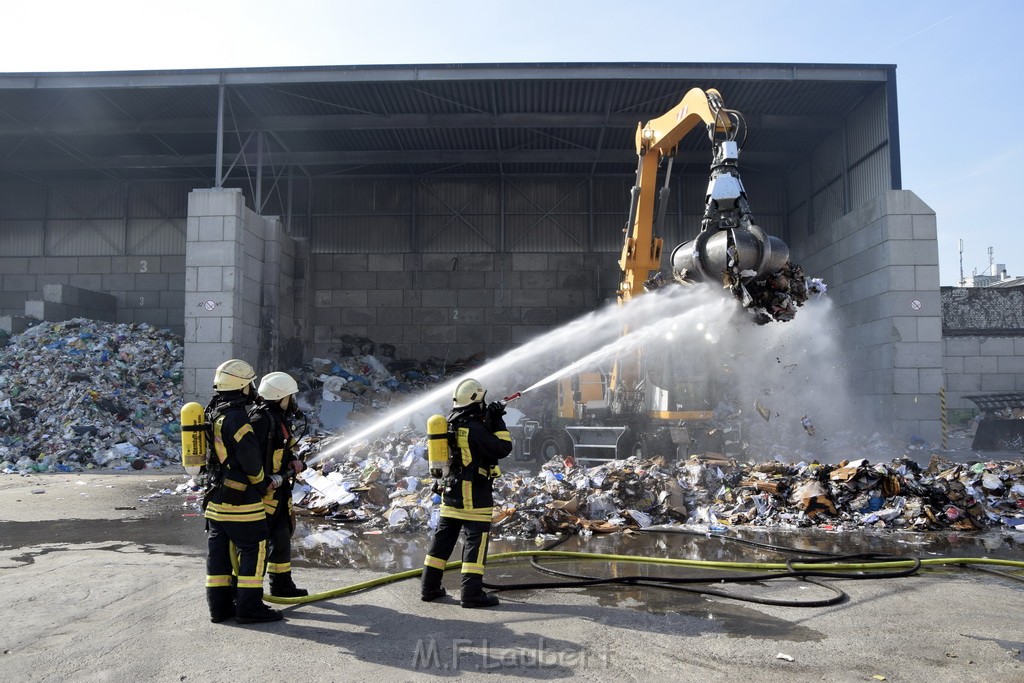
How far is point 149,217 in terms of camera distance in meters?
23.6

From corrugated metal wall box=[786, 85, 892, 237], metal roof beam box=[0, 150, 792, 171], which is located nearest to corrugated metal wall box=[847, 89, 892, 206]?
corrugated metal wall box=[786, 85, 892, 237]

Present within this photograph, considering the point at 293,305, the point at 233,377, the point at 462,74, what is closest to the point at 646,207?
the point at 233,377

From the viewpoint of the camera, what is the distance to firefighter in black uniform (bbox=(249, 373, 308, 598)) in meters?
4.95

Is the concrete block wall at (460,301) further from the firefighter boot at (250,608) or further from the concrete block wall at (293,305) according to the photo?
the firefighter boot at (250,608)

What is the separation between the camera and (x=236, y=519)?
4676mm

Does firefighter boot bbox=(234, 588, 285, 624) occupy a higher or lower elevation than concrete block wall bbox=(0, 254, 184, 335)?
lower

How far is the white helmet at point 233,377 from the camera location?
4.87 metres

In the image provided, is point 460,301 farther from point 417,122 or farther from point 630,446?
point 630,446

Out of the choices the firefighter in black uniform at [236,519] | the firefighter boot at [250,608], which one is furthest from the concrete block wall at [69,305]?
the firefighter boot at [250,608]

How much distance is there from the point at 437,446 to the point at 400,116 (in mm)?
15431

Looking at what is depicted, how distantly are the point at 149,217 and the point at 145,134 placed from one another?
4462mm

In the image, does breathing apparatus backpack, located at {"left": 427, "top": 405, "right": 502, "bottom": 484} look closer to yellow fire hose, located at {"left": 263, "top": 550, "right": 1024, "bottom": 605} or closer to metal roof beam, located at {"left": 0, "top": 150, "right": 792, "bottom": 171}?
yellow fire hose, located at {"left": 263, "top": 550, "right": 1024, "bottom": 605}

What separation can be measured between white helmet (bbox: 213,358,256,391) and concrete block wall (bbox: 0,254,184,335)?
19742 mm

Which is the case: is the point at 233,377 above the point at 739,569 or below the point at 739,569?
above
